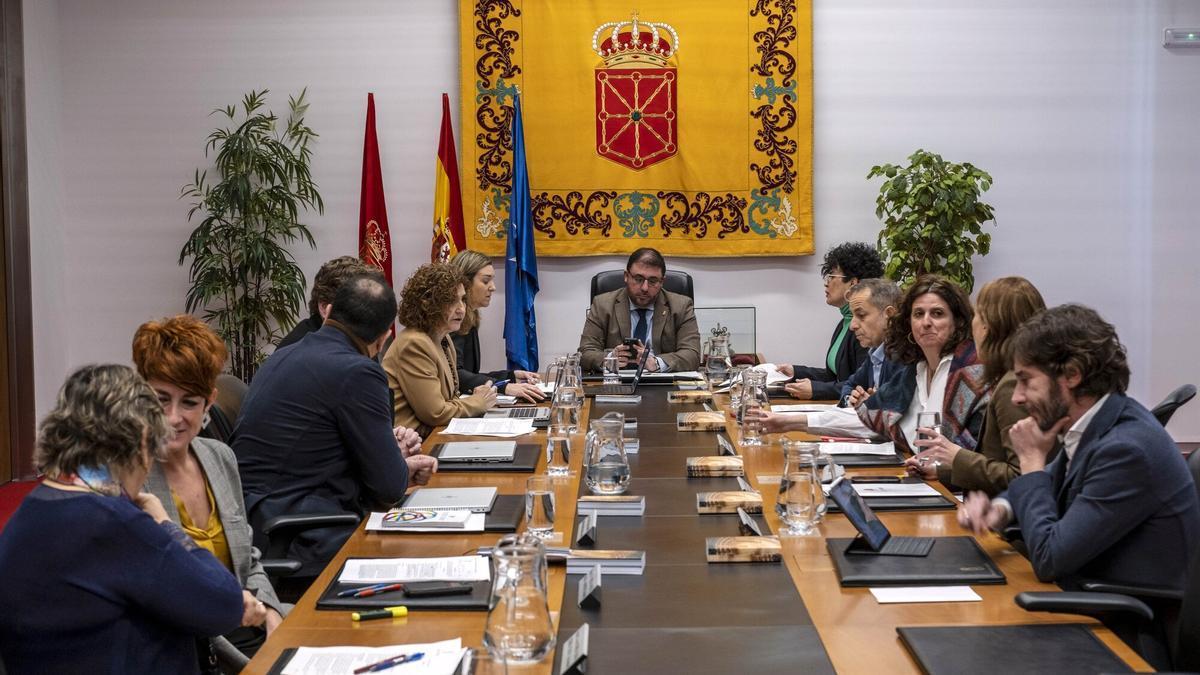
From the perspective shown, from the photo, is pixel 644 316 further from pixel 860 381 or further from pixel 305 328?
pixel 305 328

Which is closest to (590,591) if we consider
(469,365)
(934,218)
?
(469,365)

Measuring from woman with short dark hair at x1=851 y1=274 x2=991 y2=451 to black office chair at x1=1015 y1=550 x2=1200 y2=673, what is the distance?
46.4 inches

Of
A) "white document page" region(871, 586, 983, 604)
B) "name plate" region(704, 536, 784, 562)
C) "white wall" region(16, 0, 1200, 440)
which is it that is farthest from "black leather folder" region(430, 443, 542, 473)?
"white wall" region(16, 0, 1200, 440)

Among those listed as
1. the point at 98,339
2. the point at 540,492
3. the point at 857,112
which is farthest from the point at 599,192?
the point at 540,492

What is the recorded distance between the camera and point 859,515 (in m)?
2.36

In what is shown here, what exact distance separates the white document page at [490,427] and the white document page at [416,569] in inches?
62.0

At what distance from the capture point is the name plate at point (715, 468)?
3.19m

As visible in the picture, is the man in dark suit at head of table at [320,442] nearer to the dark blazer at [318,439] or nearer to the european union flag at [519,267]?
the dark blazer at [318,439]

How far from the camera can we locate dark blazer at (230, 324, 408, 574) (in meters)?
3.13

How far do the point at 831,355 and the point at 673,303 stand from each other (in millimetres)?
948

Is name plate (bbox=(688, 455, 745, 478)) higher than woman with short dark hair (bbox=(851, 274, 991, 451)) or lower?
lower

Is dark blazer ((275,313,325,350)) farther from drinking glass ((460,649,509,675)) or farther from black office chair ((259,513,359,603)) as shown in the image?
drinking glass ((460,649,509,675))

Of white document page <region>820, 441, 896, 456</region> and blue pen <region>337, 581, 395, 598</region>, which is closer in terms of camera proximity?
blue pen <region>337, 581, 395, 598</region>

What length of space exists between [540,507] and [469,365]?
365cm
